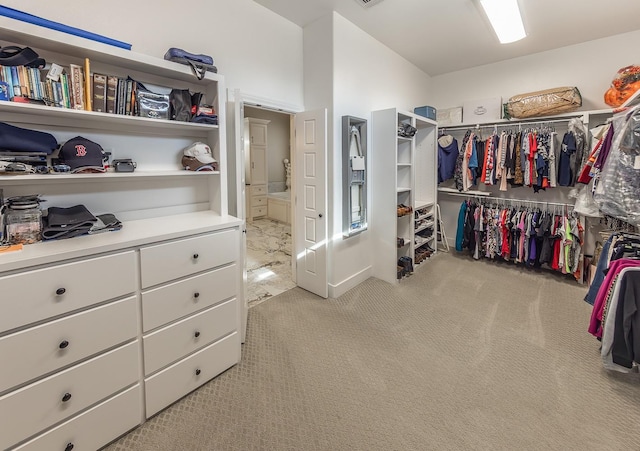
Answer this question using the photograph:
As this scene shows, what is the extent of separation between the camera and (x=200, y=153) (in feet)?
6.82

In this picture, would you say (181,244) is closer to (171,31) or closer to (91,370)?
(91,370)

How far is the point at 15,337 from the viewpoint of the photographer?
121cm

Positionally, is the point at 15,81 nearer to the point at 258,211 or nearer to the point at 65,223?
the point at 65,223

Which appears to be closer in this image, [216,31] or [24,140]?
[24,140]

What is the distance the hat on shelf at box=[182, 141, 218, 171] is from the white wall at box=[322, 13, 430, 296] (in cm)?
135

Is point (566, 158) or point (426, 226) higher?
point (566, 158)

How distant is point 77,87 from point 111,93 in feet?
0.49

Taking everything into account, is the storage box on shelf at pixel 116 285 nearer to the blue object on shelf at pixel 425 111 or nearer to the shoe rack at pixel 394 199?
the shoe rack at pixel 394 199

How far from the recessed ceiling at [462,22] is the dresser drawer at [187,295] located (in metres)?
2.43

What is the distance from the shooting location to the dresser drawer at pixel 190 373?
169cm

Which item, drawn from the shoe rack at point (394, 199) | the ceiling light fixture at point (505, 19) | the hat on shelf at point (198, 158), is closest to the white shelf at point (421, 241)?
the shoe rack at point (394, 199)

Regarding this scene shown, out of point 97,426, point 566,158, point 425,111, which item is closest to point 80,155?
point 97,426

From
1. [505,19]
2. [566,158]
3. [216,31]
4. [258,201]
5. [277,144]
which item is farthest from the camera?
[277,144]

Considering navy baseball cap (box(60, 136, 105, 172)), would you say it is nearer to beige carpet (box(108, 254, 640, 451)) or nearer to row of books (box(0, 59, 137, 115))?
row of books (box(0, 59, 137, 115))
